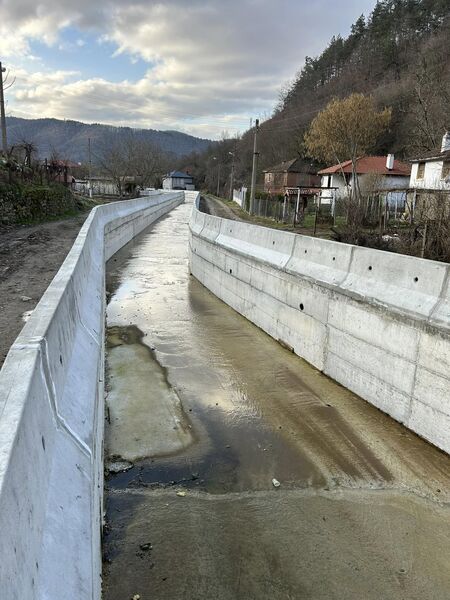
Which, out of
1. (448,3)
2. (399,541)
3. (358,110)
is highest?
(448,3)

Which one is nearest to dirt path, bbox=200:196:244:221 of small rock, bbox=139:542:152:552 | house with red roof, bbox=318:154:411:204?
house with red roof, bbox=318:154:411:204

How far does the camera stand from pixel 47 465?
2475 mm

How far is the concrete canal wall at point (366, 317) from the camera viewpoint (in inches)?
228

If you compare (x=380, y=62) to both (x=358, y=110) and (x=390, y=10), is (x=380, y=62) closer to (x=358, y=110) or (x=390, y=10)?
(x=390, y=10)

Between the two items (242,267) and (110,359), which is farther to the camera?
(242,267)

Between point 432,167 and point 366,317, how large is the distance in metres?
33.6

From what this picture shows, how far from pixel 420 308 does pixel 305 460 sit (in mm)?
2471

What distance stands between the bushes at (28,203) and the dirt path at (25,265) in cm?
76

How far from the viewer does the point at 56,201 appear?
24.3m

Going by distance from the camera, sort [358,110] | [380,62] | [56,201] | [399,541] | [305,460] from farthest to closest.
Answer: [380,62] → [358,110] → [56,201] → [305,460] → [399,541]

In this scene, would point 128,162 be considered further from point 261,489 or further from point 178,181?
point 178,181

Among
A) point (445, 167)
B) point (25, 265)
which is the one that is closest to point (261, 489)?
point (25, 265)

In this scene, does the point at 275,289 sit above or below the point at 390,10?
below

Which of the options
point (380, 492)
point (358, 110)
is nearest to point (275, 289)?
point (380, 492)
